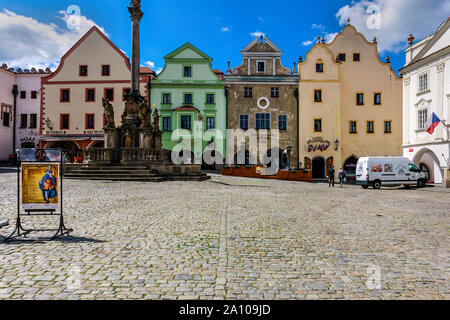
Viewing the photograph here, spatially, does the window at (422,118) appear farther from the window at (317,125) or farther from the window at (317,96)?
the window at (317,96)

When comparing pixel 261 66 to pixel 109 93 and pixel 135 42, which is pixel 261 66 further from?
pixel 109 93

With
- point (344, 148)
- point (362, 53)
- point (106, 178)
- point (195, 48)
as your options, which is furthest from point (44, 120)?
point (362, 53)

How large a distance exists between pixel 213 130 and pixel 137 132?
14.8m

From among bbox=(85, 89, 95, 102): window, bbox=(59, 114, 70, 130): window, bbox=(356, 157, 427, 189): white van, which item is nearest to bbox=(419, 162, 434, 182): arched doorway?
bbox=(356, 157, 427, 189): white van

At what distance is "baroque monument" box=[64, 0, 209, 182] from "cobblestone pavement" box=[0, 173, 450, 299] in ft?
41.2

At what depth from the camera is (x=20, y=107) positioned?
136 ft

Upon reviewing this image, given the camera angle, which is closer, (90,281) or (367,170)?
(90,281)

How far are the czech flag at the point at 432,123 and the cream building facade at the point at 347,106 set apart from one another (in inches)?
482

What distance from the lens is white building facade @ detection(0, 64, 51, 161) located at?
132ft

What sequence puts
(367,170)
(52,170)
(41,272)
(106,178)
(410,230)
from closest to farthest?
(41,272), (52,170), (410,230), (106,178), (367,170)

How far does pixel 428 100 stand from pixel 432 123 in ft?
10.0

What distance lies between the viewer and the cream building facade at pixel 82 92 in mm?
38469

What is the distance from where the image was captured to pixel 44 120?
38719 millimetres

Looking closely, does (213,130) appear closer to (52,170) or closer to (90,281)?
(52,170)
